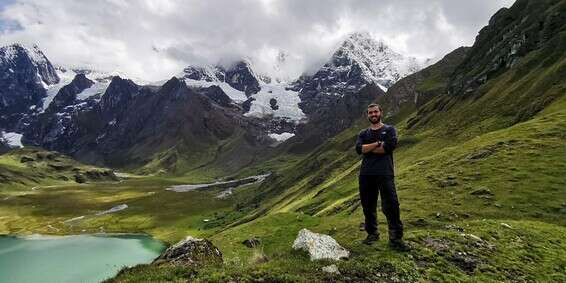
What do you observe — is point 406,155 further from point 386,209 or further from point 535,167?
point 386,209

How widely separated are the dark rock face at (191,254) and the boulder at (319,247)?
388cm

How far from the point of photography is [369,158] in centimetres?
2181

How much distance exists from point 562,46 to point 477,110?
80.5 feet

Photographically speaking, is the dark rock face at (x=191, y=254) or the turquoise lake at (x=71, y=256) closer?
the dark rock face at (x=191, y=254)

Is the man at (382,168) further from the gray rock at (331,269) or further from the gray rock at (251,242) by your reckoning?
the gray rock at (251,242)

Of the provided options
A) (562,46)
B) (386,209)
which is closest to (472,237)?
(386,209)

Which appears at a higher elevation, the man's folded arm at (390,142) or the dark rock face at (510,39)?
the dark rock face at (510,39)

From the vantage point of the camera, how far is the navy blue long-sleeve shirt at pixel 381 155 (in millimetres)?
21250

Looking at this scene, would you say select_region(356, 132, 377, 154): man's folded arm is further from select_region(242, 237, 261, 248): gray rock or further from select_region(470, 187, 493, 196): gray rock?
select_region(242, 237, 261, 248): gray rock

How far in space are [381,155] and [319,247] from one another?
15.8ft

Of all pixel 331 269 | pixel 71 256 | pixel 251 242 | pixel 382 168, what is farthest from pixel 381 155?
pixel 71 256

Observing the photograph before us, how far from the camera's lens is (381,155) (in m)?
21.5

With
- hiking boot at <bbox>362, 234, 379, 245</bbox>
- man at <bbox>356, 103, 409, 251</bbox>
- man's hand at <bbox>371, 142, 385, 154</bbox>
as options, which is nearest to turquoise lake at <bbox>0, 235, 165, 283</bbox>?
hiking boot at <bbox>362, 234, 379, 245</bbox>

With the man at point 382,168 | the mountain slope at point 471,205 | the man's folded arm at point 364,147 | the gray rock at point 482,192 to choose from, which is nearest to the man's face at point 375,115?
the man at point 382,168
